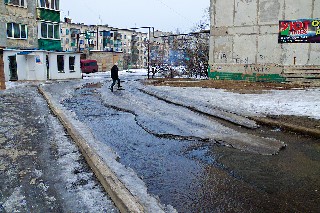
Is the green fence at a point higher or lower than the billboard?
lower

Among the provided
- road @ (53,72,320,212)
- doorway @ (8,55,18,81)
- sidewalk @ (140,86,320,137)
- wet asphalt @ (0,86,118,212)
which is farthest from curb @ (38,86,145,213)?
doorway @ (8,55,18,81)

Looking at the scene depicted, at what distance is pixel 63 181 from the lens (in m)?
4.35

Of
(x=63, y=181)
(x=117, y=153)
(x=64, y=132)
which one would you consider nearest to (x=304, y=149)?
(x=117, y=153)

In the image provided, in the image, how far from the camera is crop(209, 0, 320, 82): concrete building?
61.3 feet

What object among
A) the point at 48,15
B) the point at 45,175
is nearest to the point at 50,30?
the point at 48,15

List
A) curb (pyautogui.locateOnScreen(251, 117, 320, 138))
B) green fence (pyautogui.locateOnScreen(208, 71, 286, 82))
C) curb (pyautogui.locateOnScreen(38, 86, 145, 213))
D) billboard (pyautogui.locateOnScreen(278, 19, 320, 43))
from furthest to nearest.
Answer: green fence (pyautogui.locateOnScreen(208, 71, 286, 82)) < billboard (pyautogui.locateOnScreen(278, 19, 320, 43)) < curb (pyautogui.locateOnScreen(251, 117, 320, 138)) < curb (pyautogui.locateOnScreen(38, 86, 145, 213))

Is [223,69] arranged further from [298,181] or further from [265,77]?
[298,181]

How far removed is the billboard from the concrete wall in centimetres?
2332

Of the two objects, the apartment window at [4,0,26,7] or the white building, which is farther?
the apartment window at [4,0,26,7]

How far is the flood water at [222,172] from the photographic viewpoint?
12.4 ft

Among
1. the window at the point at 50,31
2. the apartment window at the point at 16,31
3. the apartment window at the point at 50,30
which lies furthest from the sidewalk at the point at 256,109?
the window at the point at 50,31

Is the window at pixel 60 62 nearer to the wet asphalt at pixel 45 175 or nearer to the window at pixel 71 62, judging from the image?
the window at pixel 71 62

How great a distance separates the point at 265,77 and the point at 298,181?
17067 mm

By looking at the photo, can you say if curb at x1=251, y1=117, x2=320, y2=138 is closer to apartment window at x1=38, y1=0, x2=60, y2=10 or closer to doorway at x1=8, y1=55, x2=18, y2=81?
doorway at x1=8, y1=55, x2=18, y2=81
